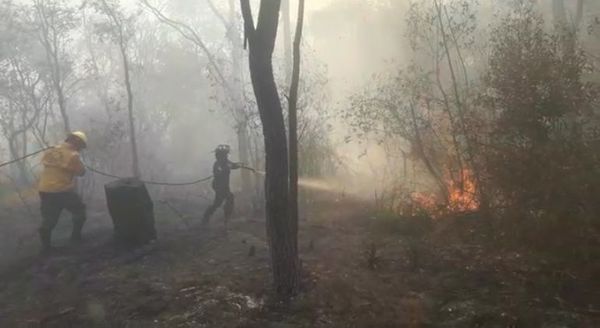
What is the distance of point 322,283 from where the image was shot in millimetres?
6672

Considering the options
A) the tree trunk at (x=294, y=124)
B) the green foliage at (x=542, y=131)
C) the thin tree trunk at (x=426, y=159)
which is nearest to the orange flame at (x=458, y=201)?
the thin tree trunk at (x=426, y=159)

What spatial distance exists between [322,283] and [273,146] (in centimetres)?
189

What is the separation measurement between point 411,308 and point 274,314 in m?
1.52

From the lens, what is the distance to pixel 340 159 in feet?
51.5

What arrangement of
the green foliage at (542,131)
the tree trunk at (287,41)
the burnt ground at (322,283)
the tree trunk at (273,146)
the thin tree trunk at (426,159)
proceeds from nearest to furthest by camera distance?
the burnt ground at (322,283)
the tree trunk at (273,146)
the green foliage at (542,131)
the thin tree trunk at (426,159)
the tree trunk at (287,41)

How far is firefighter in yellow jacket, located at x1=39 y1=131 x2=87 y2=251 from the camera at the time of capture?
9.07 metres

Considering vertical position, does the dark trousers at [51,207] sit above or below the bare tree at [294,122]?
below

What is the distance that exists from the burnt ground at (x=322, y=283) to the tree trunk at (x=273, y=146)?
384mm

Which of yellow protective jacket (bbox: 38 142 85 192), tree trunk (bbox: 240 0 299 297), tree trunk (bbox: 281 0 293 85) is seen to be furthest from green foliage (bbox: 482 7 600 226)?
tree trunk (bbox: 281 0 293 85)

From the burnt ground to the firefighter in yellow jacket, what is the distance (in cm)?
59

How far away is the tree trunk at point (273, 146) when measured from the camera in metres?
6.07

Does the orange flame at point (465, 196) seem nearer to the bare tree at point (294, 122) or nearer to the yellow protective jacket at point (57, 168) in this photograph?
the bare tree at point (294, 122)

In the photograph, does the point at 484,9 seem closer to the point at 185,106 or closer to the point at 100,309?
the point at 185,106

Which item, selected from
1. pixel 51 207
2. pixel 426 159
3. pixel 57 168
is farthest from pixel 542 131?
pixel 51 207
